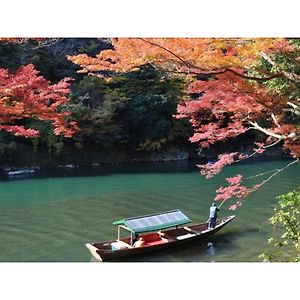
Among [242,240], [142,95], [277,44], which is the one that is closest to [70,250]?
[242,240]

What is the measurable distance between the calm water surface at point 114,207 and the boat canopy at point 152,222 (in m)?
0.39

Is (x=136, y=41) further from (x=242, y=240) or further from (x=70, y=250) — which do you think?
(x=242, y=240)

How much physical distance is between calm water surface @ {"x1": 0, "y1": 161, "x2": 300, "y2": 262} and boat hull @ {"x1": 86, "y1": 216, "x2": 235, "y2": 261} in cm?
12

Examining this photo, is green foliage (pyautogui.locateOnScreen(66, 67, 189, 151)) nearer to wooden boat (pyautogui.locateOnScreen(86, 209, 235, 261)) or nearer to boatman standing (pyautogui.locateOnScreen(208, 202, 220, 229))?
boatman standing (pyautogui.locateOnScreen(208, 202, 220, 229))

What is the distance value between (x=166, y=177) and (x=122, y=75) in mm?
4519

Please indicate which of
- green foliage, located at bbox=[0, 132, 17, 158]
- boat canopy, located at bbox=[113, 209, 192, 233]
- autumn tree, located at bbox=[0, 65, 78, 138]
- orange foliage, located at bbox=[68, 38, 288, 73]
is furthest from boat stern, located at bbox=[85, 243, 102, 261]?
green foliage, located at bbox=[0, 132, 17, 158]

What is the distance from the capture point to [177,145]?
9.99 meters

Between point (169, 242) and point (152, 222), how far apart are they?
14.8 inches

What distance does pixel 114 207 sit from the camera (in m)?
9.02

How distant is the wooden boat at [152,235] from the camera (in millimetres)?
6035

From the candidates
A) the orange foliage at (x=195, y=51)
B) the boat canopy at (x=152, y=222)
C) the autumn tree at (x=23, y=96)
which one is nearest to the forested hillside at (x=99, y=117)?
the autumn tree at (x=23, y=96)

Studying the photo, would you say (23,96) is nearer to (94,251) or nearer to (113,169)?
(94,251)

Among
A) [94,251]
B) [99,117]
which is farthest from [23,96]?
[99,117]

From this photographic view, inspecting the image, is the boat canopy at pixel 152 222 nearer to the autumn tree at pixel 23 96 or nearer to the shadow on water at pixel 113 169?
the autumn tree at pixel 23 96
